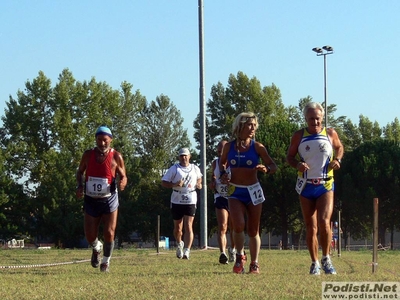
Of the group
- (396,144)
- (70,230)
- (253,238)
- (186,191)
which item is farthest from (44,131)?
(253,238)

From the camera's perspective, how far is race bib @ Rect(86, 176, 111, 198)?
1124 cm

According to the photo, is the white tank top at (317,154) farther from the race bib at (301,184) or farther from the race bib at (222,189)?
the race bib at (222,189)

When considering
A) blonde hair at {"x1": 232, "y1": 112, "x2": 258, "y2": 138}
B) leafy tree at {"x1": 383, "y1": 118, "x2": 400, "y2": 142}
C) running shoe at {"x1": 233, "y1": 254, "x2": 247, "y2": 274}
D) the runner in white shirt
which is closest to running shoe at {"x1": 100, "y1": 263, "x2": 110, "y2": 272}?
running shoe at {"x1": 233, "y1": 254, "x2": 247, "y2": 274}

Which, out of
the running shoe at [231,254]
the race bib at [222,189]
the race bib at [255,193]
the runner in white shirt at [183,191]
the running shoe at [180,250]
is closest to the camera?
the race bib at [255,193]

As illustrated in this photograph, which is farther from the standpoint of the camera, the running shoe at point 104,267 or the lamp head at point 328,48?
the lamp head at point 328,48

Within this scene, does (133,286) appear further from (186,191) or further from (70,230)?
(70,230)

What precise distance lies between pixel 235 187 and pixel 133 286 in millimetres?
2901

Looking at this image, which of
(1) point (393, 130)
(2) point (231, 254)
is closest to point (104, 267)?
(2) point (231, 254)

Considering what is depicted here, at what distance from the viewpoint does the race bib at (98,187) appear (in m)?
11.2

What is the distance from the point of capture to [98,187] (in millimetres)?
11242

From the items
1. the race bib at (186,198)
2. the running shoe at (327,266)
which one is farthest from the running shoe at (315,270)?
the race bib at (186,198)

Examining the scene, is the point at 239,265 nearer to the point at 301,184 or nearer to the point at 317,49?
the point at 301,184

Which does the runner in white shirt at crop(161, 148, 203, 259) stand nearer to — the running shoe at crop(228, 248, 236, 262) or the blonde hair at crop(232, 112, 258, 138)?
the running shoe at crop(228, 248, 236, 262)

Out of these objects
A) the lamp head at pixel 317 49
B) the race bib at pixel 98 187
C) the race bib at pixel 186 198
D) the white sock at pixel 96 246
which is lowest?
the white sock at pixel 96 246
